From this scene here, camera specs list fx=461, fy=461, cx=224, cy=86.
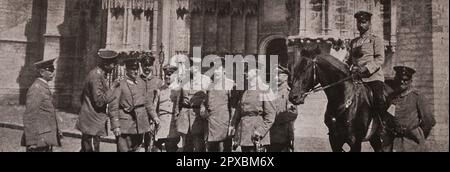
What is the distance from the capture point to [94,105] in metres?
7.91

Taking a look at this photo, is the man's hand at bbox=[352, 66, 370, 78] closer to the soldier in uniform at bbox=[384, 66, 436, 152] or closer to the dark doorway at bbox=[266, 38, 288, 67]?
the soldier in uniform at bbox=[384, 66, 436, 152]

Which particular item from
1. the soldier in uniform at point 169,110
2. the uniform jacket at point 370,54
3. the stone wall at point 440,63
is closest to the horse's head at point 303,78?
the uniform jacket at point 370,54

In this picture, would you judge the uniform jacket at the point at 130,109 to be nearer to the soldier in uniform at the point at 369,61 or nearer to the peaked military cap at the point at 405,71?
the soldier in uniform at the point at 369,61

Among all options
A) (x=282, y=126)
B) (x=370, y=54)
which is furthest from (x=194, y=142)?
(x=370, y=54)

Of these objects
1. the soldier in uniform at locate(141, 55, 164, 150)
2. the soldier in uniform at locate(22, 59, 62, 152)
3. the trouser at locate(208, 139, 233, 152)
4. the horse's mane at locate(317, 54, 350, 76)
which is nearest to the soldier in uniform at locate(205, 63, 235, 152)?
the trouser at locate(208, 139, 233, 152)

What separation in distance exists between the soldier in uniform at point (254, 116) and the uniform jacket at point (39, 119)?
316 cm

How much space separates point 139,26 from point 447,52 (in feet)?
35.4

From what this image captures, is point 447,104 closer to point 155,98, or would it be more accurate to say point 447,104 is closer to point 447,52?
point 447,52

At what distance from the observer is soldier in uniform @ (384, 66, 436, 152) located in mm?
7254

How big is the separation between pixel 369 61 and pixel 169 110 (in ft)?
13.6

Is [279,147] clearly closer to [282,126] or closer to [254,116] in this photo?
[282,126]
